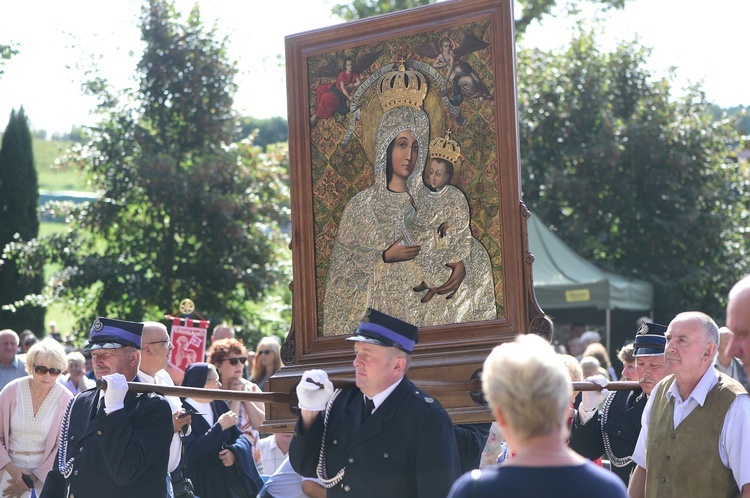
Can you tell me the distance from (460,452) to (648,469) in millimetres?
931

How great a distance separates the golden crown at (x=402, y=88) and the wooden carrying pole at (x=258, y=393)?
1456 mm

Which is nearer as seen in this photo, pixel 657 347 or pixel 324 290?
pixel 324 290

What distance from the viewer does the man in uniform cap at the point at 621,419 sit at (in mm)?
5984

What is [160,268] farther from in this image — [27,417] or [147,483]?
[147,483]

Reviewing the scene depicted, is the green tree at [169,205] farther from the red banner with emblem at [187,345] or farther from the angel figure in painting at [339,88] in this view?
the angel figure in painting at [339,88]

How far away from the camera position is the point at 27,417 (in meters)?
8.27

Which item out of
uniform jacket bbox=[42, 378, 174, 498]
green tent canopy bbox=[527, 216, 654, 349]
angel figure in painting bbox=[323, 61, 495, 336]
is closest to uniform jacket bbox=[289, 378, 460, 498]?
angel figure in painting bbox=[323, 61, 495, 336]

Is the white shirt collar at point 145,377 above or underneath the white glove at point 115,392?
underneath

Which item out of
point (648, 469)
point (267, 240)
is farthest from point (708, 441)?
point (267, 240)

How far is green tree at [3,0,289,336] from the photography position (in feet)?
53.4

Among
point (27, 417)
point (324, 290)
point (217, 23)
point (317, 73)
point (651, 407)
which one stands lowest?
point (27, 417)

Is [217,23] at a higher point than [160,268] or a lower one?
higher

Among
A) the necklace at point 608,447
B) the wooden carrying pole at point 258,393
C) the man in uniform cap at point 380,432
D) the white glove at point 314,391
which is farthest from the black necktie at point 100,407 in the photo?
the necklace at point 608,447

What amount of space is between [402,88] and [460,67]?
13.6 inches
